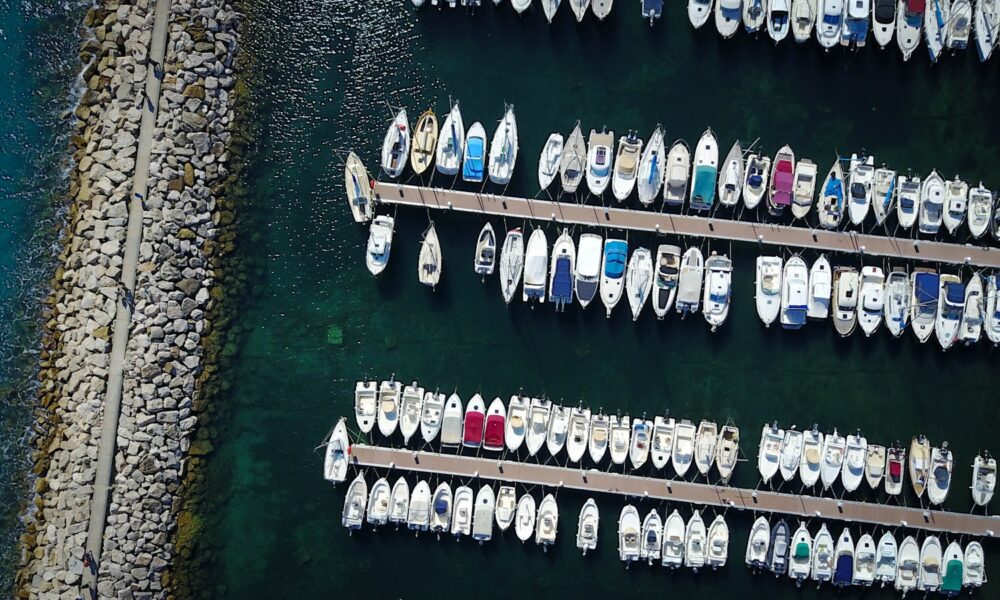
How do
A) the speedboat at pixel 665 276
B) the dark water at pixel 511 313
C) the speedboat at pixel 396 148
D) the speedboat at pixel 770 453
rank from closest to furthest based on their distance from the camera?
the speedboat at pixel 665 276 → the speedboat at pixel 770 453 → the speedboat at pixel 396 148 → the dark water at pixel 511 313

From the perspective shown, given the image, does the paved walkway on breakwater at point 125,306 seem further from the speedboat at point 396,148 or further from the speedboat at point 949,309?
the speedboat at point 949,309

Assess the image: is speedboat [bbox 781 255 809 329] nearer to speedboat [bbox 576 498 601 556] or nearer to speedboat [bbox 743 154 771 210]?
speedboat [bbox 743 154 771 210]

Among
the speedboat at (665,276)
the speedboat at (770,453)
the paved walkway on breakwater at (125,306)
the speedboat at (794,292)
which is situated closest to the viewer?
the paved walkway on breakwater at (125,306)

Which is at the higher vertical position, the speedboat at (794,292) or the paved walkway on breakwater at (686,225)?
the paved walkway on breakwater at (686,225)

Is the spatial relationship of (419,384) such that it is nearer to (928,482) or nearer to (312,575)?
(312,575)

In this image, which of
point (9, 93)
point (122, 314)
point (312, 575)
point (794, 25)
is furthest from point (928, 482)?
point (9, 93)

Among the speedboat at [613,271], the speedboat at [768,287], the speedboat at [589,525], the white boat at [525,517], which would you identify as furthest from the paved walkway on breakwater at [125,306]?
the speedboat at [768,287]
